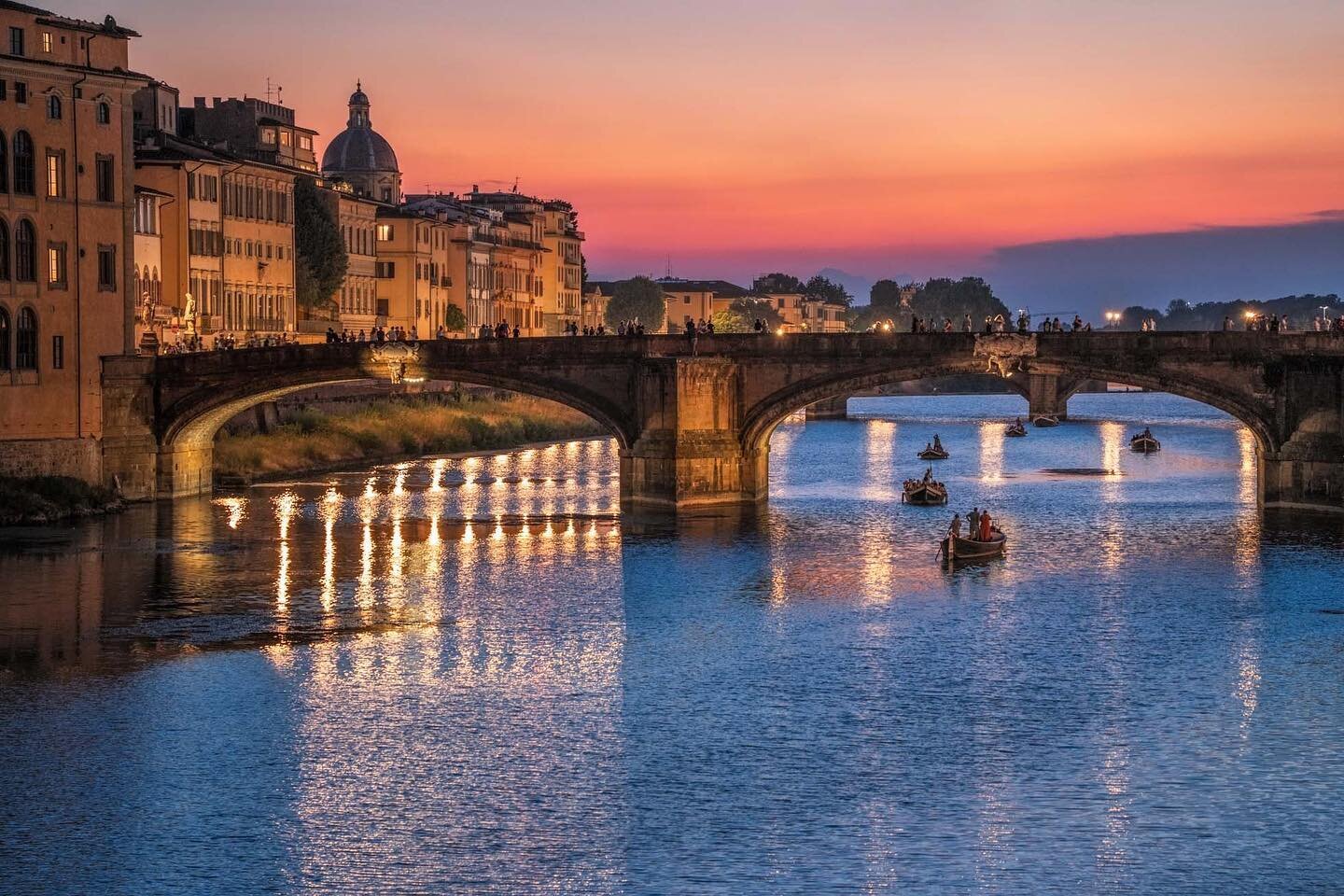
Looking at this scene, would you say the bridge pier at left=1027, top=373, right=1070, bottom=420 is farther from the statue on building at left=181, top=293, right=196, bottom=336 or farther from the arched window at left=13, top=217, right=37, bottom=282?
the arched window at left=13, top=217, right=37, bottom=282

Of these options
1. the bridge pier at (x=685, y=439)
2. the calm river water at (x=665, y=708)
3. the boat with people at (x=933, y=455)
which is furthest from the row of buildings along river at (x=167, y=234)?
the boat with people at (x=933, y=455)

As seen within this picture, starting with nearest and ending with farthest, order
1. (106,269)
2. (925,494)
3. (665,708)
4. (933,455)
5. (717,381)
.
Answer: (665,708), (106,269), (717,381), (925,494), (933,455)

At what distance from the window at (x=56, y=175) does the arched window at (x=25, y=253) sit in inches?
61.8

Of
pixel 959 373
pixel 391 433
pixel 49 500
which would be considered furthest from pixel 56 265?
pixel 391 433

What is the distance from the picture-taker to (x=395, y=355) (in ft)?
276

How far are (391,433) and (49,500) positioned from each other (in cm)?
3657

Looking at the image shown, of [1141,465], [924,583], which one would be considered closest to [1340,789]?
[924,583]

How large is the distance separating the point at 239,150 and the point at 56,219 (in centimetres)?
4728

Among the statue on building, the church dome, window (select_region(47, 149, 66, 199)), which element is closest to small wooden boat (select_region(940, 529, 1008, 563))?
window (select_region(47, 149, 66, 199))

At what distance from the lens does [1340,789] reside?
40.0m

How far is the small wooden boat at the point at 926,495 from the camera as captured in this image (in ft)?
302

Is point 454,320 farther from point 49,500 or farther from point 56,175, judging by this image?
point 49,500

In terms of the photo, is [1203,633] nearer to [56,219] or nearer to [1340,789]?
[1340,789]

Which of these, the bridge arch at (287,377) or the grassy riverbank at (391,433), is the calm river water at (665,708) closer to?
the bridge arch at (287,377)
